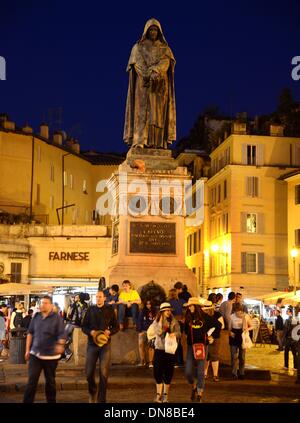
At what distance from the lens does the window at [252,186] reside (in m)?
55.8

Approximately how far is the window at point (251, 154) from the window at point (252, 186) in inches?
47.9

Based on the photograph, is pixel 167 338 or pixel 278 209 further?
pixel 278 209

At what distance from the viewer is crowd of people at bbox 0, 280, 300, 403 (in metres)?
10.2

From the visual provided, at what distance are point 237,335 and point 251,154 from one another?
4226cm

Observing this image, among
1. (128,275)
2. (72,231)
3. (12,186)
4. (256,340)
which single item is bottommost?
(256,340)

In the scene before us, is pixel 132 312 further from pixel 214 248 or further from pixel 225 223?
pixel 214 248

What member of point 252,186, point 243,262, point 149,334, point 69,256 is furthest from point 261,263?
point 149,334

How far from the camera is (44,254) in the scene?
1774 inches

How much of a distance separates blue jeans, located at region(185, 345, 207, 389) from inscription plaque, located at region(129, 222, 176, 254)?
5054mm

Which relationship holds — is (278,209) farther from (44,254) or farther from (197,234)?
(44,254)

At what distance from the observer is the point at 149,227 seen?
1700 centimetres

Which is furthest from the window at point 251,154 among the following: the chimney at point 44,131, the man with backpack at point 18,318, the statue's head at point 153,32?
the statue's head at point 153,32

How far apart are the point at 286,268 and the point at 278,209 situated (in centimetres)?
448

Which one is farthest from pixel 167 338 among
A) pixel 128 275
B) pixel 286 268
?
pixel 286 268
